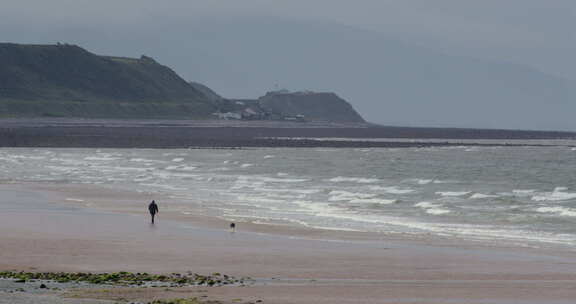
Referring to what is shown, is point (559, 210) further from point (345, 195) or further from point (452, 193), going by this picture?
point (345, 195)

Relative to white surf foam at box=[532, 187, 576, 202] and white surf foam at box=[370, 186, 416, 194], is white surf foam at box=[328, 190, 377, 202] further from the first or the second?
white surf foam at box=[532, 187, 576, 202]

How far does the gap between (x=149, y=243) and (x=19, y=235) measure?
4305mm

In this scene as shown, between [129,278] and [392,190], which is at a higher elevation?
[129,278]

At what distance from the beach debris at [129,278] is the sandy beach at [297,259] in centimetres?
81

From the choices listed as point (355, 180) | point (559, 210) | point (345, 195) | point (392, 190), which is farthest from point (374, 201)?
point (355, 180)

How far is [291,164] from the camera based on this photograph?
326ft

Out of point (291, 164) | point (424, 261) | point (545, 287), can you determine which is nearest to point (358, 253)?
point (424, 261)

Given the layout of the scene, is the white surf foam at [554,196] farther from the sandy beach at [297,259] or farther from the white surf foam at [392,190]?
the sandy beach at [297,259]

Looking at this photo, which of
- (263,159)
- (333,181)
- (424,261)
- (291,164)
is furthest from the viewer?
(263,159)

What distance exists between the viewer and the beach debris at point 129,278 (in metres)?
28.1

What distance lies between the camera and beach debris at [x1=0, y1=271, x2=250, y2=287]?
28.1 metres

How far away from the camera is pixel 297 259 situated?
1331 inches

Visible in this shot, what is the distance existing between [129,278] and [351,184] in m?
47.0

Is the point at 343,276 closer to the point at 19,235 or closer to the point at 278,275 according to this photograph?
the point at 278,275
